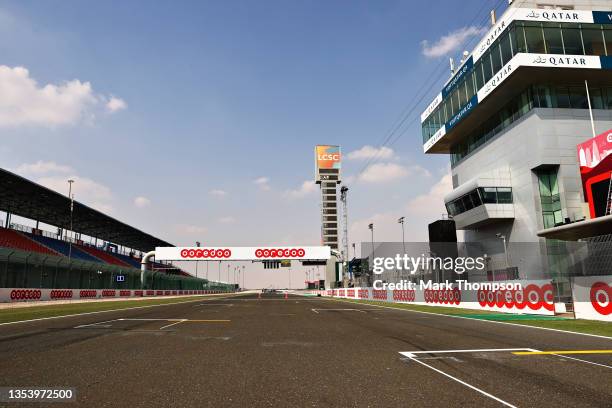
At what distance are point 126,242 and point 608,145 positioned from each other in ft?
275

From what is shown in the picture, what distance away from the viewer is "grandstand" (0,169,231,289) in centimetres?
3488

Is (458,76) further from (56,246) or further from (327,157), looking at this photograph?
(327,157)

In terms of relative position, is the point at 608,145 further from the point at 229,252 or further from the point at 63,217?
the point at 63,217

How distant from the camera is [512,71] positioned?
38.8 meters

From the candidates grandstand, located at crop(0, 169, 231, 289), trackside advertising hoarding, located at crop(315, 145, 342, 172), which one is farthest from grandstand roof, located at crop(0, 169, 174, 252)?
trackside advertising hoarding, located at crop(315, 145, 342, 172)

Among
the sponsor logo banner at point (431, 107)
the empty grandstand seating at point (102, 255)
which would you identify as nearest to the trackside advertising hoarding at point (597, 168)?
the sponsor logo banner at point (431, 107)

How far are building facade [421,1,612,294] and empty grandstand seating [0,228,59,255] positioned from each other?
5079cm

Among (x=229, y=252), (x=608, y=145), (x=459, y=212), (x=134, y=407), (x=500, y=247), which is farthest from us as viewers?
(x=229, y=252)

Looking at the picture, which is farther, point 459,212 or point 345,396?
point 459,212

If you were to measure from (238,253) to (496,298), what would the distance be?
165ft

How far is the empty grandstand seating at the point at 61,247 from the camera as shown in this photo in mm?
52906

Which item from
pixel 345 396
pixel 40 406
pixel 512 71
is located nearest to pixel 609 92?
pixel 512 71

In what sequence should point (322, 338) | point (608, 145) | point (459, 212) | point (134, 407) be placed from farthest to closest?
1. point (459, 212)
2. point (608, 145)
3. point (322, 338)
4. point (134, 407)

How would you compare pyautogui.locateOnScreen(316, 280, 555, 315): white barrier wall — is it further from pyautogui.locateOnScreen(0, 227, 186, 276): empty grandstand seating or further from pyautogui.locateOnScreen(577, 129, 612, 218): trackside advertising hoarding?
pyautogui.locateOnScreen(0, 227, 186, 276): empty grandstand seating
